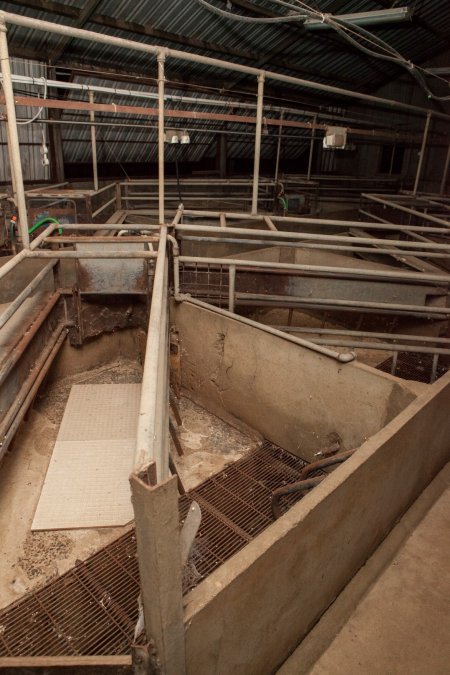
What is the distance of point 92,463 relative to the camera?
312 cm

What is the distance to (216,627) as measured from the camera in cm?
133

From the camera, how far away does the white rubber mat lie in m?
2.71

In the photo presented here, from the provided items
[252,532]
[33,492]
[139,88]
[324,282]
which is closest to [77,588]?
[33,492]

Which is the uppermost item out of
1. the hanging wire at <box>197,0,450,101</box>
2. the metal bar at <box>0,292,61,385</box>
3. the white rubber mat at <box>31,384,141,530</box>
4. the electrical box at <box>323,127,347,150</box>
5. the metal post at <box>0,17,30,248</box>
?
the hanging wire at <box>197,0,450,101</box>

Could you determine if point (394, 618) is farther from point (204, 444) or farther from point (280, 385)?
point (204, 444)

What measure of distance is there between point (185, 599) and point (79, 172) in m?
12.4

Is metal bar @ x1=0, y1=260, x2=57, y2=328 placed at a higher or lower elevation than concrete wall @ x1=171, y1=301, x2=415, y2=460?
higher

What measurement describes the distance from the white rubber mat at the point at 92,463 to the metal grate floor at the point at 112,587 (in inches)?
11.6

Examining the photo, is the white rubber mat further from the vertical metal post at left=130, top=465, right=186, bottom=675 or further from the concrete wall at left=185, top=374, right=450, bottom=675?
the vertical metal post at left=130, top=465, right=186, bottom=675

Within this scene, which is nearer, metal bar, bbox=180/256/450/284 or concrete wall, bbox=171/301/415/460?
concrete wall, bbox=171/301/415/460

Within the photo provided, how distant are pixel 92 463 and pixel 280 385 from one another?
60.5 inches

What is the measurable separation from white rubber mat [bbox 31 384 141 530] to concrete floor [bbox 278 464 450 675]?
4.53 ft

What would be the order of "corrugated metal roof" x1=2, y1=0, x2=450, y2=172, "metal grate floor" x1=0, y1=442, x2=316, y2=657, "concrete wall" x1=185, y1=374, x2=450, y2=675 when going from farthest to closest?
"corrugated metal roof" x1=2, y1=0, x2=450, y2=172 → "metal grate floor" x1=0, y1=442, x2=316, y2=657 → "concrete wall" x1=185, y1=374, x2=450, y2=675

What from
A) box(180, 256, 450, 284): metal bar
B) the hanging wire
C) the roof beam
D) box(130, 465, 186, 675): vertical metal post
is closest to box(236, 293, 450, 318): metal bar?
box(180, 256, 450, 284): metal bar
